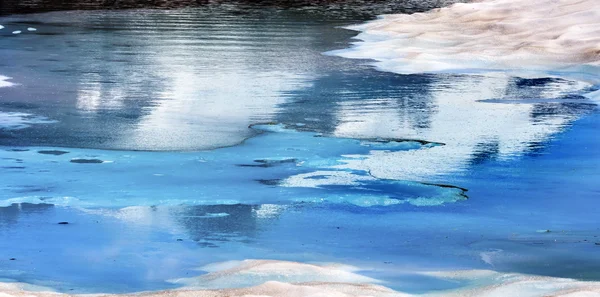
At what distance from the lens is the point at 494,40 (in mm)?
19047

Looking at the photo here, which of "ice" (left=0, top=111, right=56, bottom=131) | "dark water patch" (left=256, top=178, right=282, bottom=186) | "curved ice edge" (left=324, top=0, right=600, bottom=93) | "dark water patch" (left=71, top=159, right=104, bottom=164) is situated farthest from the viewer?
"curved ice edge" (left=324, top=0, right=600, bottom=93)

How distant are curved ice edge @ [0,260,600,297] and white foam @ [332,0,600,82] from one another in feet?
32.4

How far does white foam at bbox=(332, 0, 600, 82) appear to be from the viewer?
16.1 metres

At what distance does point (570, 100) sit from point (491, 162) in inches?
161

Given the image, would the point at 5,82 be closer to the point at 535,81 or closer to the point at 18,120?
the point at 18,120

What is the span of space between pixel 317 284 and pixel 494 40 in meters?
14.5

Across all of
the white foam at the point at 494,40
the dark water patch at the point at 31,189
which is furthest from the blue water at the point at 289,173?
the white foam at the point at 494,40

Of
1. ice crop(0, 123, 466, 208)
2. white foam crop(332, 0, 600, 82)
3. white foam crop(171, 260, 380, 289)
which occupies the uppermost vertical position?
white foam crop(171, 260, 380, 289)

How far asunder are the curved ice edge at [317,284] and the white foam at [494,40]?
32.4 feet

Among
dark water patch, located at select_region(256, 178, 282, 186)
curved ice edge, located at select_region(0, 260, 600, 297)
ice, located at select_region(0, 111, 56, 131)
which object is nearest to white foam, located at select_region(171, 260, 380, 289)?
curved ice edge, located at select_region(0, 260, 600, 297)

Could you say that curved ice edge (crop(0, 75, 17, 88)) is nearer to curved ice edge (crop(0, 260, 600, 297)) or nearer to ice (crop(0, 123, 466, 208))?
ice (crop(0, 123, 466, 208))

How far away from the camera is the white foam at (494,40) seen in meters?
16.1

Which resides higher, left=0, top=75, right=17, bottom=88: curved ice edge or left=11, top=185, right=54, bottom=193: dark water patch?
left=11, top=185, right=54, bottom=193: dark water patch

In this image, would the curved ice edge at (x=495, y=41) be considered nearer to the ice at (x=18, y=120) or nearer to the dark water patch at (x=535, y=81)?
the dark water patch at (x=535, y=81)
